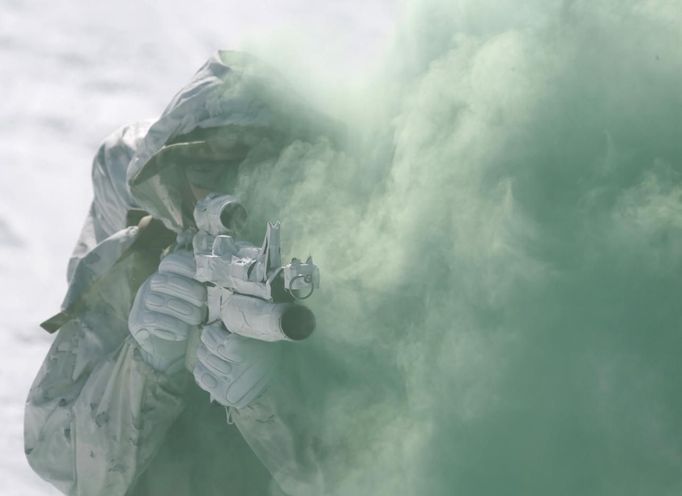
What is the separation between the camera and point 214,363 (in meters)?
3.65

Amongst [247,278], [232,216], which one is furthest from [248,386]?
[232,216]

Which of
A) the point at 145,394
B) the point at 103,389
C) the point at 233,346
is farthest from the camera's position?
the point at 103,389

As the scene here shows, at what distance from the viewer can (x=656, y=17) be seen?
10.4 ft

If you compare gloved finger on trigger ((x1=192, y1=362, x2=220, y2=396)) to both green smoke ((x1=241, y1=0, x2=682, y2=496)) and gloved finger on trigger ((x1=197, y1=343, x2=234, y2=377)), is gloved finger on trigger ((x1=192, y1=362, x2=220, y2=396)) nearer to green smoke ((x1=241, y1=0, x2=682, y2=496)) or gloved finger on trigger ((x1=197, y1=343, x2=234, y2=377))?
gloved finger on trigger ((x1=197, y1=343, x2=234, y2=377))

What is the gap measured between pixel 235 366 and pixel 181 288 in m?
0.28

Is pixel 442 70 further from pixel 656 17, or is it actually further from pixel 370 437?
pixel 370 437

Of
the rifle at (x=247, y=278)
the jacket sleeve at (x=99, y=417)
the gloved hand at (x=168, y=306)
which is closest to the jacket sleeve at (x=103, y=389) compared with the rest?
the jacket sleeve at (x=99, y=417)

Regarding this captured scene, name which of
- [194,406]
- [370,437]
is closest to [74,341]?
[194,406]

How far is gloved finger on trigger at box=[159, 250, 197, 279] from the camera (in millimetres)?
3805

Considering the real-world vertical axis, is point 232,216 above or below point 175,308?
above

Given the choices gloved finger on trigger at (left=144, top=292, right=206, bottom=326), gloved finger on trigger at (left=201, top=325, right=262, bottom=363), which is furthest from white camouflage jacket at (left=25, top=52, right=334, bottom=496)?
gloved finger on trigger at (left=144, top=292, right=206, bottom=326)

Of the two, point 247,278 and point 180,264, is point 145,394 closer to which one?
point 180,264

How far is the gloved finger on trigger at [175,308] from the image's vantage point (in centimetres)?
379

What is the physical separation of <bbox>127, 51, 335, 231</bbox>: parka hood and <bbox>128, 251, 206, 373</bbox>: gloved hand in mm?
166
